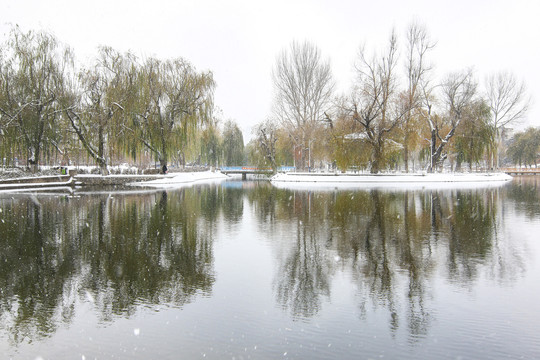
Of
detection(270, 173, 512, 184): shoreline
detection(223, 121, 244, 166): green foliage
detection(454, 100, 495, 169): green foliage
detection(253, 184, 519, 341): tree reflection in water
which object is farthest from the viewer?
detection(223, 121, 244, 166): green foliage

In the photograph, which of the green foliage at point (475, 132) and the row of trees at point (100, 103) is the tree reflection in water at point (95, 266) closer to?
the row of trees at point (100, 103)

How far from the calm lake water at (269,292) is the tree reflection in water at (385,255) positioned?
0.04m

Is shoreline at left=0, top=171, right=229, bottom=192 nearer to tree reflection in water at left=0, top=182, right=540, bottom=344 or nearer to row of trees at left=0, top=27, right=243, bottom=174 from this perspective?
row of trees at left=0, top=27, right=243, bottom=174

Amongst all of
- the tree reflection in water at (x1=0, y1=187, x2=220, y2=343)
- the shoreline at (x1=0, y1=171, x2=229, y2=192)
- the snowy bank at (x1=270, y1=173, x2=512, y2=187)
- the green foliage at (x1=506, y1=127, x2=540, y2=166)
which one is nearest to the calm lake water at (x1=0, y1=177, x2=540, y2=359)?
the tree reflection in water at (x1=0, y1=187, x2=220, y2=343)

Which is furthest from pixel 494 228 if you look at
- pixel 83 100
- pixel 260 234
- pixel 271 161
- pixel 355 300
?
pixel 271 161

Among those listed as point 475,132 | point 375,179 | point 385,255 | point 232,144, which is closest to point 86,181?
point 375,179

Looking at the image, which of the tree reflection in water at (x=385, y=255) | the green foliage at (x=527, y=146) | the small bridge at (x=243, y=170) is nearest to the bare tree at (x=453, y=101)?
the small bridge at (x=243, y=170)

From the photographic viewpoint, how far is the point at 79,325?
5.16 m

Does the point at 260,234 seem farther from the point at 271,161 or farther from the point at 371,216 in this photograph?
the point at 271,161

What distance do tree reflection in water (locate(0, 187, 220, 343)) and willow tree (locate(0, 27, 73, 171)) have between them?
2377cm

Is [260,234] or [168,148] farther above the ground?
[168,148]

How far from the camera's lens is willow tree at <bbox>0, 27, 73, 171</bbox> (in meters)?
34.1

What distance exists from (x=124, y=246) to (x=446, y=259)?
281 inches

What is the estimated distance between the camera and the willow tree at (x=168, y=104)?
38.1 metres
